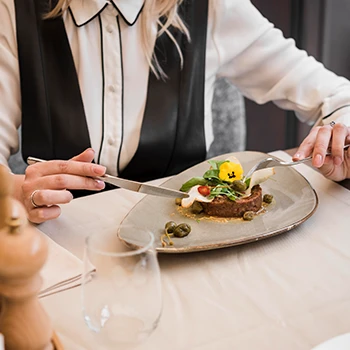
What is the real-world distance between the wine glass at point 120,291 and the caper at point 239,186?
16.1 inches

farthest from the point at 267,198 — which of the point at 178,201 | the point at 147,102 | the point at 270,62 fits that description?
the point at 270,62

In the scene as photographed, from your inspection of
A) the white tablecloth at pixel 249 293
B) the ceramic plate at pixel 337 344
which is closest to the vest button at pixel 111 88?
the white tablecloth at pixel 249 293

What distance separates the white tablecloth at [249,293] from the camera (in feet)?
2.59

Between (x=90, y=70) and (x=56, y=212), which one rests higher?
(x=90, y=70)

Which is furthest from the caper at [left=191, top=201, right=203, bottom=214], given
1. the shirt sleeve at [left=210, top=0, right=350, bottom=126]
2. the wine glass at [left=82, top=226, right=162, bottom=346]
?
the shirt sleeve at [left=210, top=0, right=350, bottom=126]

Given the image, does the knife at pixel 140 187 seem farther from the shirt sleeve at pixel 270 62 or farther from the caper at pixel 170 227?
the shirt sleeve at pixel 270 62

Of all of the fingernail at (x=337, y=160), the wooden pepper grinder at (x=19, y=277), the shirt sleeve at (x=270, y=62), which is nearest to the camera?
the wooden pepper grinder at (x=19, y=277)

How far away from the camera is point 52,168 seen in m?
1.11

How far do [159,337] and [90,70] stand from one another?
34.5 inches

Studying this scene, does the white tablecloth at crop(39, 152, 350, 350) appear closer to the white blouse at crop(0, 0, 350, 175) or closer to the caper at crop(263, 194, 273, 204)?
the caper at crop(263, 194, 273, 204)

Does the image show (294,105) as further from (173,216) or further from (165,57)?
(173,216)

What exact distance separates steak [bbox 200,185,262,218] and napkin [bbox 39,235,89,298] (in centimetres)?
27

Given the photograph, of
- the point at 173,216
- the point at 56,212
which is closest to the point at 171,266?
the point at 173,216

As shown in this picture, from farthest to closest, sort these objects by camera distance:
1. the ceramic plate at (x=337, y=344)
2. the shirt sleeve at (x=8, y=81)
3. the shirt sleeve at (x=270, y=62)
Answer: the shirt sleeve at (x=270, y=62), the shirt sleeve at (x=8, y=81), the ceramic plate at (x=337, y=344)
